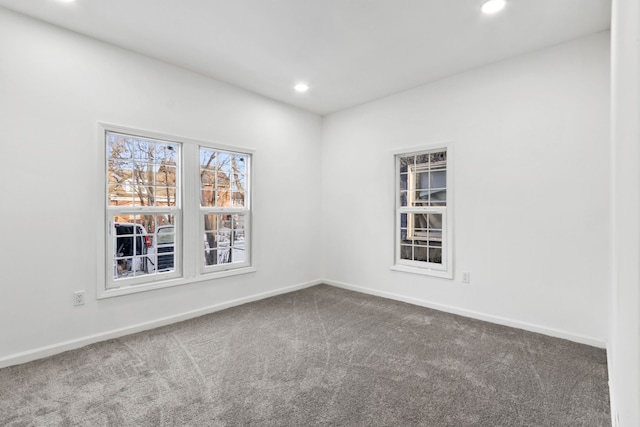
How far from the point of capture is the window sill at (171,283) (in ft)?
9.84

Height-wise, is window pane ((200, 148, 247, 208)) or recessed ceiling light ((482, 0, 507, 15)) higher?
recessed ceiling light ((482, 0, 507, 15))

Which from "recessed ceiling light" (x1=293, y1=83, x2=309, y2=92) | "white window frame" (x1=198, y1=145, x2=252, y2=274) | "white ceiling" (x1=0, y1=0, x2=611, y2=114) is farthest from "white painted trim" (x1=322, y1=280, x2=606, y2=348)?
"recessed ceiling light" (x1=293, y1=83, x2=309, y2=92)

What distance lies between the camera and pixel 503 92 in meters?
3.29

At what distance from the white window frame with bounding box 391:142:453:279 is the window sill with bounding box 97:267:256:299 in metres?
1.95

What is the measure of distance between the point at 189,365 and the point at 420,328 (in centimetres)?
214

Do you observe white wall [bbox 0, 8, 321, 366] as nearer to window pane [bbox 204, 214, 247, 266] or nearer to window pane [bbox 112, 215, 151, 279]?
window pane [bbox 112, 215, 151, 279]

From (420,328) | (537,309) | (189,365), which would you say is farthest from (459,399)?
(189,365)

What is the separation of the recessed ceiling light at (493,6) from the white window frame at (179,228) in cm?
283

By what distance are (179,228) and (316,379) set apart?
2.20 m

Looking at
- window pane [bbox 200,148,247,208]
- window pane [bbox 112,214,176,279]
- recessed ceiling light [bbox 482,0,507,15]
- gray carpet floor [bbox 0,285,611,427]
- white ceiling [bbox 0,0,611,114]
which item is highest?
recessed ceiling light [bbox 482,0,507,15]

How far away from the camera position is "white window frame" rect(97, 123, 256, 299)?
9.68 feet

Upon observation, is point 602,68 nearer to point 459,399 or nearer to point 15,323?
point 459,399

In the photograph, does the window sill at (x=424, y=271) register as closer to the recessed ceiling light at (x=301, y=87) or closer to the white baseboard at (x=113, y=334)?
the white baseboard at (x=113, y=334)

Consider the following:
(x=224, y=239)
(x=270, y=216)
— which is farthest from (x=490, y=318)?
(x=224, y=239)
